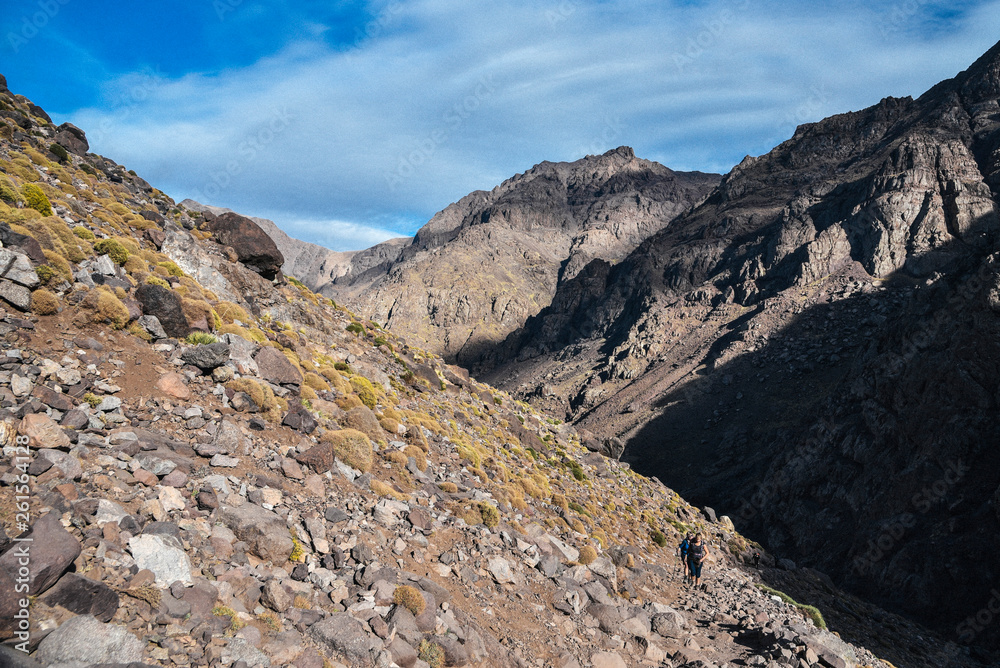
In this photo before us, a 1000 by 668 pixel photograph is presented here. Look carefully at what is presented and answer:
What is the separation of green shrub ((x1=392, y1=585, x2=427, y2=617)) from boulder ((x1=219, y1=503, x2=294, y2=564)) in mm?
2081

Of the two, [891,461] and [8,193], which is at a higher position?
[8,193]

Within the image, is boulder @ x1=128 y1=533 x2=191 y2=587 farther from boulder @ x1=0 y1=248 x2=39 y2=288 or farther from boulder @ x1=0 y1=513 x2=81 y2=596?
boulder @ x1=0 y1=248 x2=39 y2=288

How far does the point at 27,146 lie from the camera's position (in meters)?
21.8

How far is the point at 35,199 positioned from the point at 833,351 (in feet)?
345

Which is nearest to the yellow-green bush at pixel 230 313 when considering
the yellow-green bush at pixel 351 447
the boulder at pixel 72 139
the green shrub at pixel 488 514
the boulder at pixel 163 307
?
the boulder at pixel 163 307

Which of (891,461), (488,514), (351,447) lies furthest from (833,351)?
(351,447)

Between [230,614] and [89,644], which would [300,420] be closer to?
[230,614]

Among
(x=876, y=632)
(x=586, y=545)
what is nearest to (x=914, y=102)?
(x=876, y=632)

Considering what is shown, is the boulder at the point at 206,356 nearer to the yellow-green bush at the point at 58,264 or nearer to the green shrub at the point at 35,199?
the yellow-green bush at the point at 58,264

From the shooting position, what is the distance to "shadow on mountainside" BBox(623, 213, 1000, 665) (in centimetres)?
3541

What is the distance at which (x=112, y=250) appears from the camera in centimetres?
1455

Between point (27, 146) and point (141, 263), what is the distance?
513 inches

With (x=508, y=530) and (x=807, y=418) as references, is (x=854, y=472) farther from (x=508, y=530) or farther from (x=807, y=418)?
(x=508, y=530)

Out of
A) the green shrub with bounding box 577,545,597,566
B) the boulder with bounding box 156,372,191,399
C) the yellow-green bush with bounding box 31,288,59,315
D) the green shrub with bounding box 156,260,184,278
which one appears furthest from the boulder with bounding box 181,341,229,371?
the green shrub with bounding box 577,545,597,566
